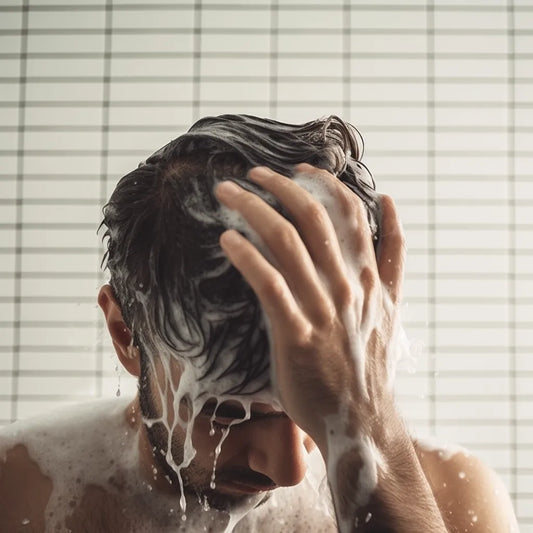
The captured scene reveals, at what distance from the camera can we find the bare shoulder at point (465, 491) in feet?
3.59

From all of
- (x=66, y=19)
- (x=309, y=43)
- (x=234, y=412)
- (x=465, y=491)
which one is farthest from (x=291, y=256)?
(x=66, y=19)

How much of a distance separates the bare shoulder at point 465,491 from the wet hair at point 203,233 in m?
0.50

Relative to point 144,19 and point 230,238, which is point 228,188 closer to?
point 230,238

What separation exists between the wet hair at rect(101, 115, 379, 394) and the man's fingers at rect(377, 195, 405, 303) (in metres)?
0.04

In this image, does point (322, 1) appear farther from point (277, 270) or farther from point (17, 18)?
point (277, 270)

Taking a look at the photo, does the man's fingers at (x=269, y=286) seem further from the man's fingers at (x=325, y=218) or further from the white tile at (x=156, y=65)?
the white tile at (x=156, y=65)

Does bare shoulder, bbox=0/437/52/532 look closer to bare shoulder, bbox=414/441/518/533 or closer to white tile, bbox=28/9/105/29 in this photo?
bare shoulder, bbox=414/441/518/533

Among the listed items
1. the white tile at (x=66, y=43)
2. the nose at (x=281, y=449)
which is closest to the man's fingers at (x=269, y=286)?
the nose at (x=281, y=449)

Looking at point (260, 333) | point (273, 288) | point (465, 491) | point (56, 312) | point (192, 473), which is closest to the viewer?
point (273, 288)

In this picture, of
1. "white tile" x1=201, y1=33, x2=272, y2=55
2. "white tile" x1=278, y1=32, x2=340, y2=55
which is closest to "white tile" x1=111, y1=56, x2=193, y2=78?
"white tile" x1=201, y1=33, x2=272, y2=55

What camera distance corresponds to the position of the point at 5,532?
109cm

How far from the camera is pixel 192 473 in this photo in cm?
102

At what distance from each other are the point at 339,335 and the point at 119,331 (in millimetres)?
433

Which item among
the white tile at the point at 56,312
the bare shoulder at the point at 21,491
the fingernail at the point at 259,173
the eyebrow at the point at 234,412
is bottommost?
the bare shoulder at the point at 21,491
